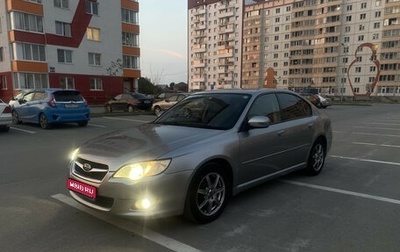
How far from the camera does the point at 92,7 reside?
37.4m

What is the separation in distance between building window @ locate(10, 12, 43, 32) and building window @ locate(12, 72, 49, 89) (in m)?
4.48

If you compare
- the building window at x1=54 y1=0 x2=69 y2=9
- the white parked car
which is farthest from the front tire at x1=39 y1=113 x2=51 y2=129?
the building window at x1=54 y1=0 x2=69 y2=9

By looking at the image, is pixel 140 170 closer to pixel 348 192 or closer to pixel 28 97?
pixel 348 192

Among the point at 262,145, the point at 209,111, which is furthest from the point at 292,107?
the point at 209,111

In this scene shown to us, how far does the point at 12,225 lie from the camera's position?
12.7 ft

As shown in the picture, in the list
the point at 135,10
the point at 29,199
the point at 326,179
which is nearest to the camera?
the point at 29,199

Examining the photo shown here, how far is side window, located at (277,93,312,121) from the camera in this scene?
5.36 meters

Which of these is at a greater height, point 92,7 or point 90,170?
point 92,7

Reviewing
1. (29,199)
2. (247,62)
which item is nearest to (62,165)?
(29,199)

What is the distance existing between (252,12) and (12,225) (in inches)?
4369

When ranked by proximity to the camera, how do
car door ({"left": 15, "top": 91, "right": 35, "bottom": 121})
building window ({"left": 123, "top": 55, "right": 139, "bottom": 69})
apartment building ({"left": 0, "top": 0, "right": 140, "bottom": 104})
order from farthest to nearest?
building window ({"left": 123, "top": 55, "right": 139, "bottom": 69}) < apartment building ({"left": 0, "top": 0, "right": 140, "bottom": 104}) < car door ({"left": 15, "top": 91, "right": 35, "bottom": 121})

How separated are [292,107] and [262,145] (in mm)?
1340

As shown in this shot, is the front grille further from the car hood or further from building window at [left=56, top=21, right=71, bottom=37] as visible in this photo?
building window at [left=56, top=21, right=71, bottom=37]

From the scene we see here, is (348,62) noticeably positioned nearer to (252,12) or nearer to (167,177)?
(252,12)
